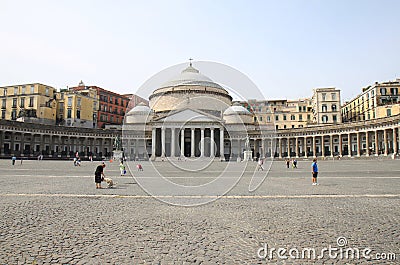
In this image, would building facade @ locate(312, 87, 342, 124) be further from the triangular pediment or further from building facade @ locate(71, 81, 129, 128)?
building facade @ locate(71, 81, 129, 128)

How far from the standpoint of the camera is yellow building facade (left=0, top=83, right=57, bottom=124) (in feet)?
207

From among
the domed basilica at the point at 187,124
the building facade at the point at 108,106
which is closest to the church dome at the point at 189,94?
the domed basilica at the point at 187,124

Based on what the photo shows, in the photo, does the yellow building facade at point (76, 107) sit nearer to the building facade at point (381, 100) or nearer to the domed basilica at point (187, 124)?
the domed basilica at point (187, 124)

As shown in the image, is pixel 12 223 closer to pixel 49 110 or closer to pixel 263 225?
pixel 263 225

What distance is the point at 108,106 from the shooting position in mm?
78312

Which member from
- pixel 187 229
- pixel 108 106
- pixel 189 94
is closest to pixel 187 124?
pixel 189 94

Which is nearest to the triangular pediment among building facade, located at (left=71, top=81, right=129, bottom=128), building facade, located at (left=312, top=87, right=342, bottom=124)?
building facade, located at (left=71, top=81, right=129, bottom=128)

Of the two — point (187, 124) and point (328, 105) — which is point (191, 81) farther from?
point (328, 105)

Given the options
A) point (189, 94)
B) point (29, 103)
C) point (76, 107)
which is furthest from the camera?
point (189, 94)

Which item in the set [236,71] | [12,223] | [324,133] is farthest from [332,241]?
[324,133]

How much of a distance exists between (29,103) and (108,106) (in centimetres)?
1881

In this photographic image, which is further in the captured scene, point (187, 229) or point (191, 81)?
point (191, 81)

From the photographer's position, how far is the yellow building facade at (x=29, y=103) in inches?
2485

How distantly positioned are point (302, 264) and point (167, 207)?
208 inches
